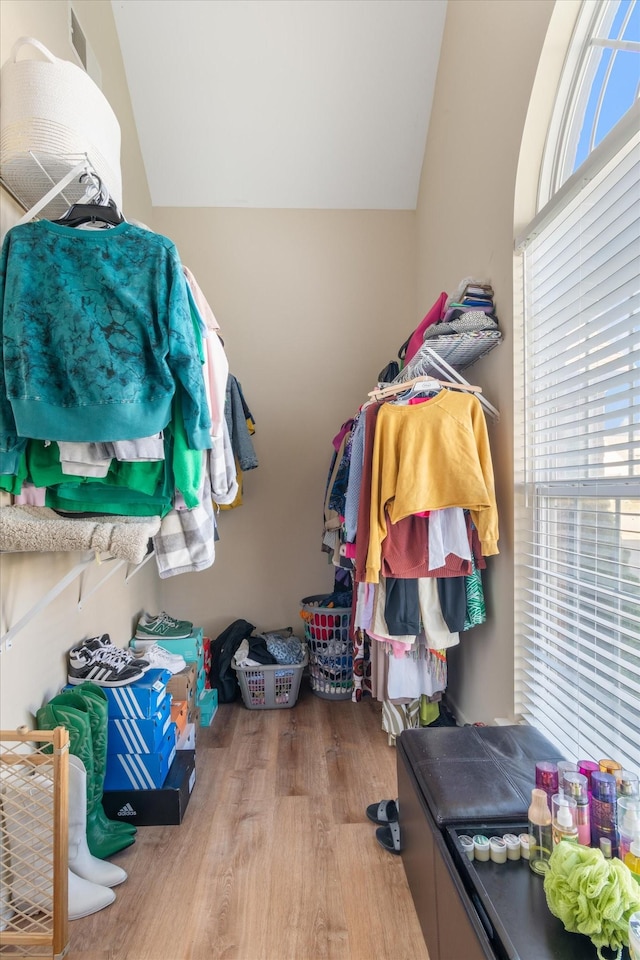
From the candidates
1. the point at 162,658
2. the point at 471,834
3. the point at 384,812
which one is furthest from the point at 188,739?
the point at 471,834

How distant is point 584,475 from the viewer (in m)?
1.60

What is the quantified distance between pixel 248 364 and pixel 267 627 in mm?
1686

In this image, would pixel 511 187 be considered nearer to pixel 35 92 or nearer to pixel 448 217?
pixel 448 217

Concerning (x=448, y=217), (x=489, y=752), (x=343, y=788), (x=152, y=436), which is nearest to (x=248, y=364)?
(x=448, y=217)

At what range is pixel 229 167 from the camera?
3338mm

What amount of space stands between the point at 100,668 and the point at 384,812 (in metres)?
1.15

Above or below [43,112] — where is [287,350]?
below

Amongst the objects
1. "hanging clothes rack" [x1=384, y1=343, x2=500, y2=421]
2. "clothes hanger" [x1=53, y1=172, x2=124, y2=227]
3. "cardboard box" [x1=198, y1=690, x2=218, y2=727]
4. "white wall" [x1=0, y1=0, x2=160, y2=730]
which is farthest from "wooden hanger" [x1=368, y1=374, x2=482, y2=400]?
"cardboard box" [x1=198, y1=690, x2=218, y2=727]

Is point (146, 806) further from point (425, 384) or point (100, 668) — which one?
point (425, 384)

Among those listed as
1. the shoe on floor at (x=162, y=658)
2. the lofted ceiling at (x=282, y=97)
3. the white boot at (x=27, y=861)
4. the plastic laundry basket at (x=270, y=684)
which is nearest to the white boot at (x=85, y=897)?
the white boot at (x=27, y=861)

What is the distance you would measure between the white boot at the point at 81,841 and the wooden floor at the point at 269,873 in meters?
0.06

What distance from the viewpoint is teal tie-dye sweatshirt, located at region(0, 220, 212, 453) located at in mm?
1340

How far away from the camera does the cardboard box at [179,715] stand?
226 centimetres

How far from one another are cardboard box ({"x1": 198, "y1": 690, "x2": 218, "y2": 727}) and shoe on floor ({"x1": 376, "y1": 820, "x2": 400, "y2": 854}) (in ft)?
4.01
